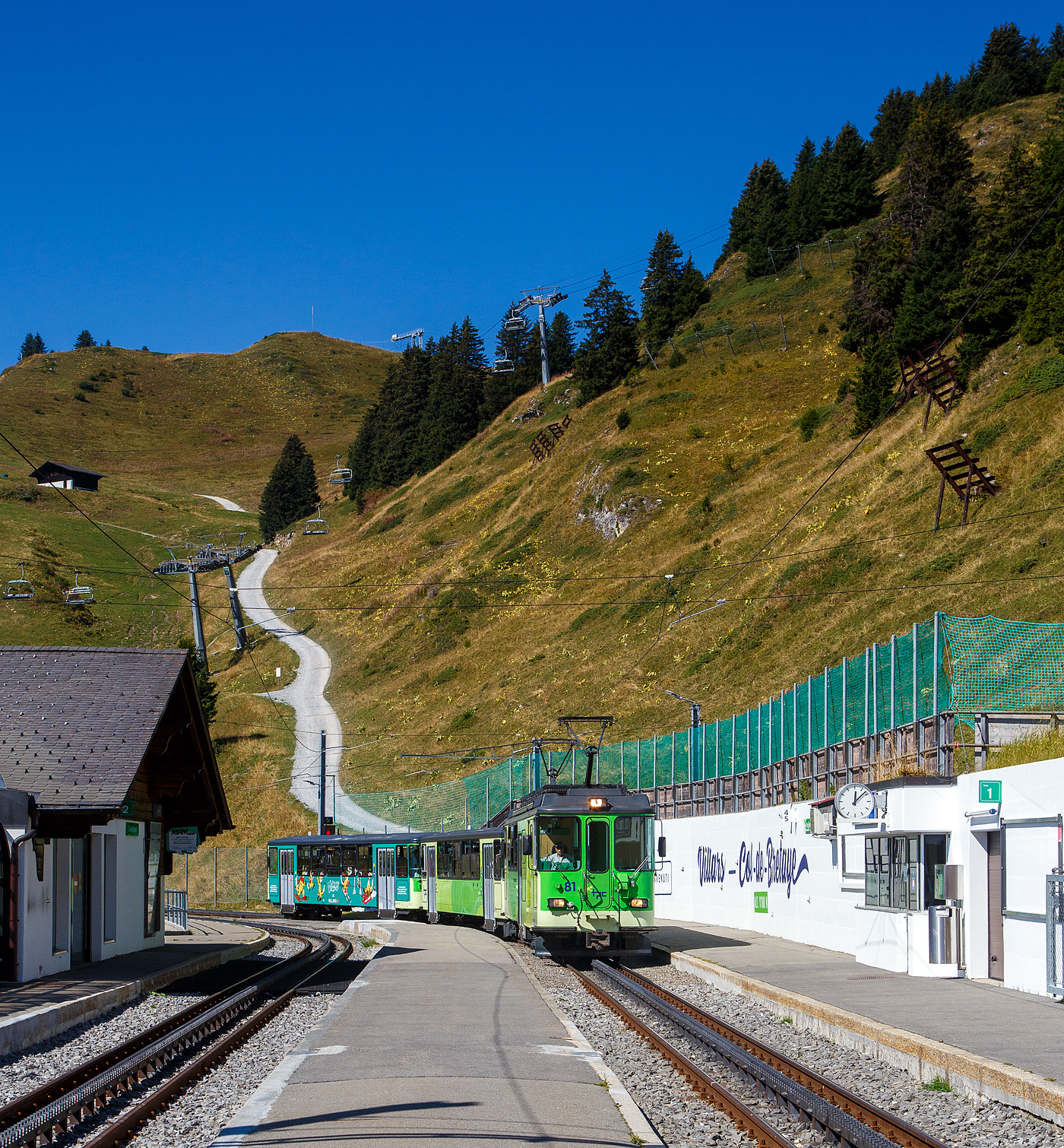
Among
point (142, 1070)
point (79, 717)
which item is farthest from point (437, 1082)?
point (79, 717)

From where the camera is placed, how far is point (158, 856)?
2928 centimetres

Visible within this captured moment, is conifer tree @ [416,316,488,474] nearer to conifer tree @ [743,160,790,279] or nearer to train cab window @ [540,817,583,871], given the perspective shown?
conifer tree @ [743,160,790,279]

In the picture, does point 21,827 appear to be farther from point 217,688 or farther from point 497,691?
point 217,688

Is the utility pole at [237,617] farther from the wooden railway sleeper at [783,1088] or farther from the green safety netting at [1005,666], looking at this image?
the wooden railway sleeper at [783,1088]

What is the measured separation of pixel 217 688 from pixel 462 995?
7520cm

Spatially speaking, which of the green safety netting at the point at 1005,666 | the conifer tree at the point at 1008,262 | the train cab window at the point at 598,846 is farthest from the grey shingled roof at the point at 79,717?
the conifer tree at the point at 1008,262

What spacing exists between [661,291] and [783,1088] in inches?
4688

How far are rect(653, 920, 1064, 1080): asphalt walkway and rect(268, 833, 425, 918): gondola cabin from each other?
64.6 feet

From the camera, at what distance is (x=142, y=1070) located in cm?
1259

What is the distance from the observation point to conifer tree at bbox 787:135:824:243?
13125cm

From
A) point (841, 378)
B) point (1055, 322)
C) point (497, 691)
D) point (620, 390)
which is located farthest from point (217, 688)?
point (1055, 322)

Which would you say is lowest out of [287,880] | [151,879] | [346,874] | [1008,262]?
[287,880]

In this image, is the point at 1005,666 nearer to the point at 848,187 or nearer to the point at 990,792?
the point at 990,792

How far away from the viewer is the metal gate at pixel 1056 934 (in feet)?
45.4
